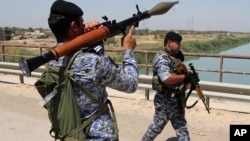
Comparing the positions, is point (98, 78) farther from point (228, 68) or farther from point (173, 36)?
point (228, 68)

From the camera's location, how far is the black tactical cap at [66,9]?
201 centimetres

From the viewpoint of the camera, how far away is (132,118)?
6.68 m

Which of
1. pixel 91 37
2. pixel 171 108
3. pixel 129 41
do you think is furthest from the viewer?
pixel 171 108

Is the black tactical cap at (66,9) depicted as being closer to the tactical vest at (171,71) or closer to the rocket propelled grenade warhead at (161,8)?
the rocket propelled grenade warhead at (161,8)

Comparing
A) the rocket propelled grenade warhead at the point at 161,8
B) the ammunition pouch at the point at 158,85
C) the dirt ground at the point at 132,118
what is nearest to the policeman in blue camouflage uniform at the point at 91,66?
the rocket propelled grenade warhead at the point at 161,8

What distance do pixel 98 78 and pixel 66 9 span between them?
430mm

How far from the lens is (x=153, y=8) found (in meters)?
2.32

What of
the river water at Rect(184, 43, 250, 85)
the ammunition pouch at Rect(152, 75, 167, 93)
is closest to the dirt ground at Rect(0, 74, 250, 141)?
the ammunition pouch at Rect(152, 75, 167, 93)

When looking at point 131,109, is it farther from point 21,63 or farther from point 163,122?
point 21,63

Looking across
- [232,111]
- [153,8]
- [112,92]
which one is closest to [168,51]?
[153,8]

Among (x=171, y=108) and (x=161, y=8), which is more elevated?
(x=161, y=8)

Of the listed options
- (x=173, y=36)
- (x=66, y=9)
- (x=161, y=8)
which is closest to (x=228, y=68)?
(x=173, y=36)

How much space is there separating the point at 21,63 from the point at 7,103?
646 centimetres

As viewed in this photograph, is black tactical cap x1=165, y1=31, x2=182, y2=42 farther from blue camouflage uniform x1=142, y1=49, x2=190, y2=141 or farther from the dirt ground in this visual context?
the dirt ground
